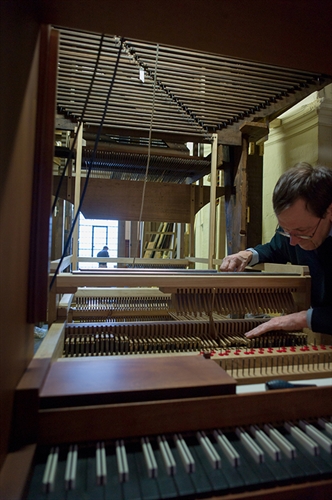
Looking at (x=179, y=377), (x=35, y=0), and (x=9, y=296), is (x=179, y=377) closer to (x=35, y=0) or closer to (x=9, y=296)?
(x=9, y=296)

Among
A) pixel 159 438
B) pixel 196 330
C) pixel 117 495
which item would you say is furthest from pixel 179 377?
pixel 196 330

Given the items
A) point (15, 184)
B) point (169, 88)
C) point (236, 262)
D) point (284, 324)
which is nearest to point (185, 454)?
point (15, 184)

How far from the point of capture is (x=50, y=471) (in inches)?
25.8

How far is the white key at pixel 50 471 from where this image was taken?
2.03ft

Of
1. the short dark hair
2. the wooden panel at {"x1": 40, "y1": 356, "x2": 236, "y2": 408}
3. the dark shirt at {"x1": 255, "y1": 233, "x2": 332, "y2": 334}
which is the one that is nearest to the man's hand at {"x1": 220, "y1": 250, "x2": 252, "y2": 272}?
the dark shirt at {"x1": 255, "y1": 233, "x2": 332, "y2": 334}

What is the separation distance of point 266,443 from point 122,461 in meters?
0.32

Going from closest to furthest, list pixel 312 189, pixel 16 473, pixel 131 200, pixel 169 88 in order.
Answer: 1. pixel 16 473
2. pixel 312 189
3. pixel 169 88
4. pixel 131 200

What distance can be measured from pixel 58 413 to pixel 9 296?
28 cm

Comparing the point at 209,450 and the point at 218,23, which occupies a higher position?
the point at 218,23

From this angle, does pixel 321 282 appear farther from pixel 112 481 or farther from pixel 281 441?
pixel 112 481

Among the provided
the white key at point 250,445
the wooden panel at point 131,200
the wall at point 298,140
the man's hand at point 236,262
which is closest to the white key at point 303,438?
the white key at point 250,445

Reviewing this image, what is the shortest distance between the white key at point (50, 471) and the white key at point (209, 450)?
316 millimetres

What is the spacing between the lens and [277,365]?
52.6 inches

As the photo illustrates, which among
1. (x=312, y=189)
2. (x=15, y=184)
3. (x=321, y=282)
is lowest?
(x=321, y=282)
